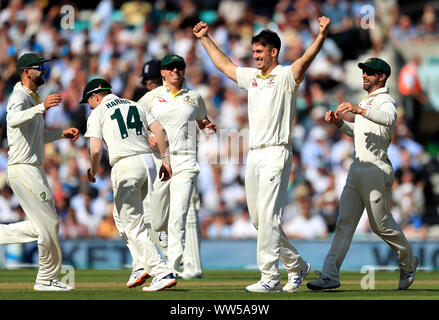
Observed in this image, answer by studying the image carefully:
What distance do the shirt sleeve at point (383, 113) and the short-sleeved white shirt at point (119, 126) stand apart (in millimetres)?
2334

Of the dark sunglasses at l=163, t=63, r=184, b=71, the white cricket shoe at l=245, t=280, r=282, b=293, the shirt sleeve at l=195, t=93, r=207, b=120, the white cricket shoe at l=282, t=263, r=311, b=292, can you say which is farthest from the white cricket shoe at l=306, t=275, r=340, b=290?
the dark sunglasses at l=163, t=63, r=184, b=71

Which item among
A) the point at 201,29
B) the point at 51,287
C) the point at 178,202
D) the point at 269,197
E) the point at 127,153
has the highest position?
the point at 201,29

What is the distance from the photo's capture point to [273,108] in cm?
941

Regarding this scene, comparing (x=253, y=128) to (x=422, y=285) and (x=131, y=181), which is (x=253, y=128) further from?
(x=422, y=285)

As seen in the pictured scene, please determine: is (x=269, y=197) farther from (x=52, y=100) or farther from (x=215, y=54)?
(x=52, y=100)

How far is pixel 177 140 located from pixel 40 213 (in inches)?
104

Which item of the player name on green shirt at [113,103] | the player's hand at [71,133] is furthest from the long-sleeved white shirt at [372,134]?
the player's hand at [71,133]

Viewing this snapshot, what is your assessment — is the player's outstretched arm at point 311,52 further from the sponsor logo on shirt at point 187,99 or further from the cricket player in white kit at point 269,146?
the sponsor logo on shirt at point 187,99

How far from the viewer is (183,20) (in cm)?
2258

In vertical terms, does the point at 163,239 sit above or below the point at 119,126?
below

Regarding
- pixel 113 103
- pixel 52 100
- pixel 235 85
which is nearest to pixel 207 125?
pixel 113 103

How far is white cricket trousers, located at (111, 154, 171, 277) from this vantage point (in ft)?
31.5

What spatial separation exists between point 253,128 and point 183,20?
1345 cm

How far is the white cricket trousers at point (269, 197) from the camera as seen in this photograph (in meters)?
9.29
